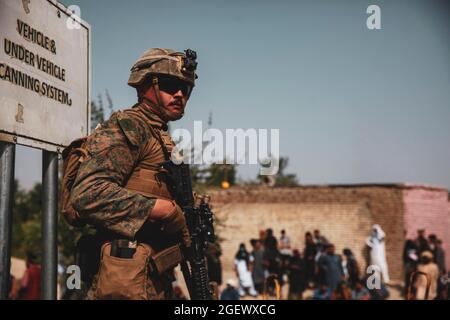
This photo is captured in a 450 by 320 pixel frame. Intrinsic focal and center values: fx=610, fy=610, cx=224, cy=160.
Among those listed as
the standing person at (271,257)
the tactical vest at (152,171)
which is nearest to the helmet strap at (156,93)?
the tactical vest at (152,171)

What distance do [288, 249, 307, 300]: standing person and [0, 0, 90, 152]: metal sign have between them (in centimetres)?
1052

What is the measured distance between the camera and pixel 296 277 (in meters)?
13.6

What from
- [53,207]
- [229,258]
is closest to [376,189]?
[229,258]

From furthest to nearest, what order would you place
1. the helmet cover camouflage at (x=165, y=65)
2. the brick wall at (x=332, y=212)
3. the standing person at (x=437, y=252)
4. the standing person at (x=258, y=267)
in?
1. the brick wall at (x=332, y=212)
2. the standing person at (x=258, y=267)
3. the standing person at (x=437, y=252)
4. the helmet cover camouflage at (x=165, y=65)

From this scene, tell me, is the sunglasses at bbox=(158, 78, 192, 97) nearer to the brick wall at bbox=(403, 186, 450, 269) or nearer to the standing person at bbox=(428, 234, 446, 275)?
the standing person at bbox=(428, 234, 446, 275)

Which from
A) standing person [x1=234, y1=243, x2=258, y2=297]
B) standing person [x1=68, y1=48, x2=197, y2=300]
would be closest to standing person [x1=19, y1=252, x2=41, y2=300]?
standing person [x1=234, y1=243, x2=258, y2=297]

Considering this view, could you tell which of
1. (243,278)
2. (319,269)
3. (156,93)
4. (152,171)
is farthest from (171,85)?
(243,278)

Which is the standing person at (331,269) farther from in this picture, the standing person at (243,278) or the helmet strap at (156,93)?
the helmet strap at (156,93)

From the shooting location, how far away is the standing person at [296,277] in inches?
524

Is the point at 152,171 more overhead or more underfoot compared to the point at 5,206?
more overhead

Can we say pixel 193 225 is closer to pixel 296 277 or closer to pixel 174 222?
pixel 174 222

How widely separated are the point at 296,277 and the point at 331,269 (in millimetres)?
1297

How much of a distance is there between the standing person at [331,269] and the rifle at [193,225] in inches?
386
